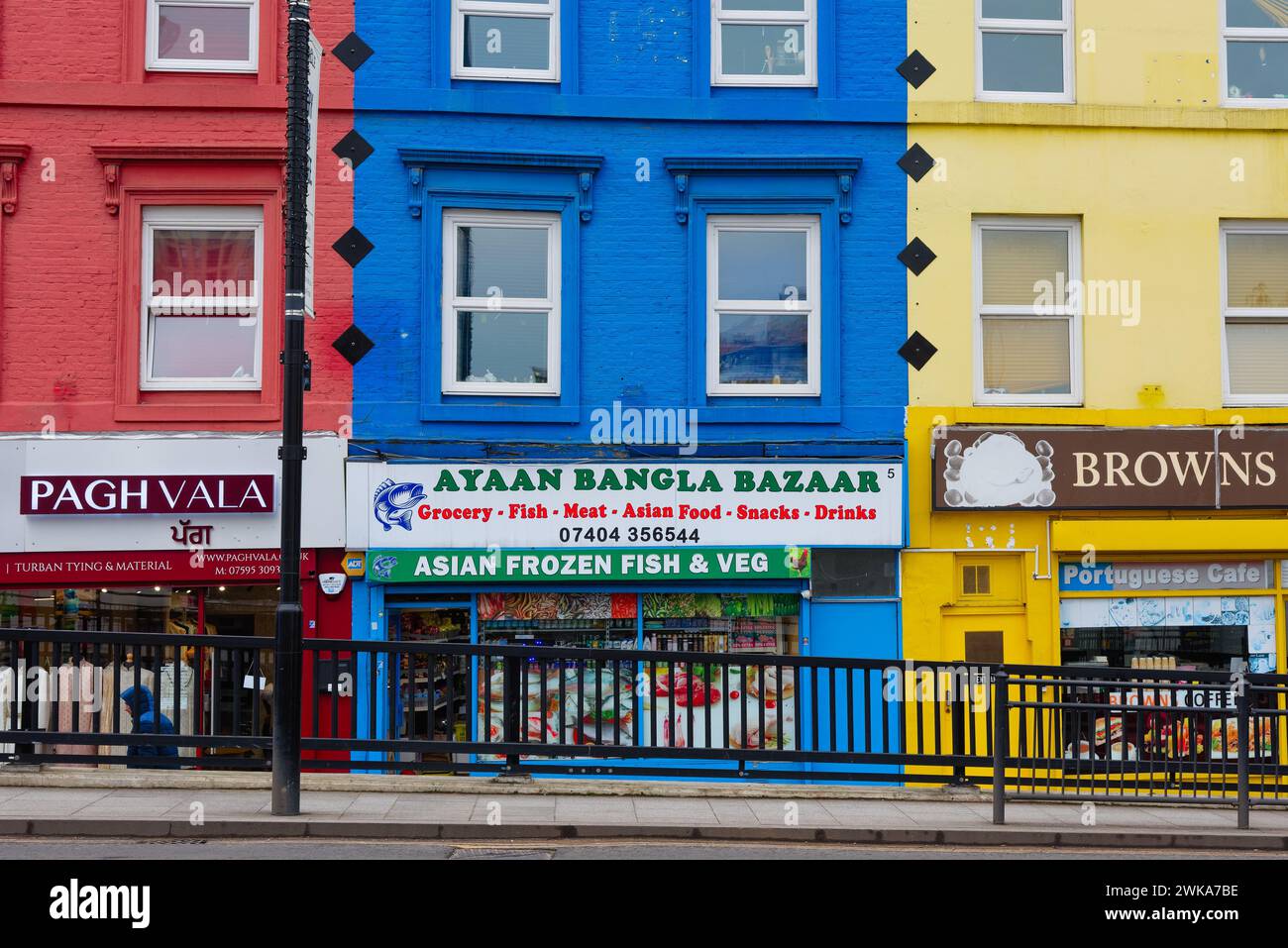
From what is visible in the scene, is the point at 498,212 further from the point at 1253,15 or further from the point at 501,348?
the point at 1253,15

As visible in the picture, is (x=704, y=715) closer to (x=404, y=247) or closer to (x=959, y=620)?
(x=959, y=620)

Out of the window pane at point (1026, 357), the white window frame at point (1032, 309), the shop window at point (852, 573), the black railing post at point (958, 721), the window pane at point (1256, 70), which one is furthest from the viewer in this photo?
the window pane at point (1256, 70)

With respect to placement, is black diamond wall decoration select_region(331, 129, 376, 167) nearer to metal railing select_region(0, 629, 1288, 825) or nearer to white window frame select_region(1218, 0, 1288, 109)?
metal railing select_region(0, 629, 1288, 825)

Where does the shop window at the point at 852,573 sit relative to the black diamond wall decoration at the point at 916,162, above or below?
below

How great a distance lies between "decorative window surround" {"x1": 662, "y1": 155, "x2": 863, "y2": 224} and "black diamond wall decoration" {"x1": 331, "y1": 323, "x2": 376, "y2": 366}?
377 centimetres

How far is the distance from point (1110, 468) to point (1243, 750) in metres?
4.62

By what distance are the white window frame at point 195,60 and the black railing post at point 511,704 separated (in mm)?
7421

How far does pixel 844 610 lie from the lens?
50.0 feet

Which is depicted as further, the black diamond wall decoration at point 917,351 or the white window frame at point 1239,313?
the white window frame at point 1239,313

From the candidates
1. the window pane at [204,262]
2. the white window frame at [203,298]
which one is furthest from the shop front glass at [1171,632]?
the window pane at [204,262]

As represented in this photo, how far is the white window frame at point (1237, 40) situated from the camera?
1619 cm

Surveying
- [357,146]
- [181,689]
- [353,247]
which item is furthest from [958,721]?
[357,146]

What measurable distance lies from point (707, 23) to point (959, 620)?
741 centimetres

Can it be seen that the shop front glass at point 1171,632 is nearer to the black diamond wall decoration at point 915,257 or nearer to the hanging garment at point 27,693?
the black diamond wall decoration at point 915,257
